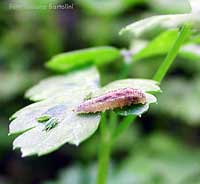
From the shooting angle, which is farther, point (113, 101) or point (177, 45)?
point (177, 45)

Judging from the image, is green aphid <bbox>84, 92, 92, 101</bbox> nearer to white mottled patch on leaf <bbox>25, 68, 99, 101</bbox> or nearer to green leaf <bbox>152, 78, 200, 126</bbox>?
white mottled patch on leaf <bbox>25, 68, 99, 101</bbox>

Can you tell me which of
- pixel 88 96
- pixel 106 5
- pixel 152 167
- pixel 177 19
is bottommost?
pixel 152 167

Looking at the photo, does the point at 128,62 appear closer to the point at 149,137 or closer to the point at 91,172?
the point at 91,172

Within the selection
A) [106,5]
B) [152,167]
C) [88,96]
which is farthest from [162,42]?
[106,5]

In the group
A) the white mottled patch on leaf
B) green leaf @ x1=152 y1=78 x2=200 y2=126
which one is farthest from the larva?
green leaf @ x1=152 y1=78 x2=200 y2=126

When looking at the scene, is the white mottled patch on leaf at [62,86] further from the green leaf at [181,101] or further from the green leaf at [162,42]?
the green leaf at [181,101]

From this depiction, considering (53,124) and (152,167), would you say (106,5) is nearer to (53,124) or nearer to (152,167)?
(152,167)

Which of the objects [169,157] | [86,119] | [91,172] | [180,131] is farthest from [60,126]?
[180,131]
